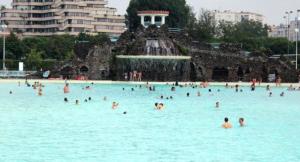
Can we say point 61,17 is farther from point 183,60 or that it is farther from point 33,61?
point 183,60

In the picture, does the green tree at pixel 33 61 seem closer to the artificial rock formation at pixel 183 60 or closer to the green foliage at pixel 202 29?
the artificial rock formation at pixel 183 60

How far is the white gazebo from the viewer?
102 metres

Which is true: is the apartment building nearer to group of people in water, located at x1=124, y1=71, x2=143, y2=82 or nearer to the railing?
the railing

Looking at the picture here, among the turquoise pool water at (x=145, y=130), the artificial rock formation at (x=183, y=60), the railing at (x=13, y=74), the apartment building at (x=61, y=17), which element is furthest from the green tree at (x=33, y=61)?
the apartment building at (x=61, y=17)

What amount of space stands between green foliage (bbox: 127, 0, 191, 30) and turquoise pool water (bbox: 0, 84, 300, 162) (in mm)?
62728

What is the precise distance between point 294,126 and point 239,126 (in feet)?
10.0

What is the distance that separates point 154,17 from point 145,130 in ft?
213

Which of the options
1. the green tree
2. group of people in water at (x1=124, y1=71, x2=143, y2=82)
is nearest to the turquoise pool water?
group of people in water at (x1=124, y1=71, x2=143, y2=82)

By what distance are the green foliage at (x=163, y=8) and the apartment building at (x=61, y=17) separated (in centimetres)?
2869

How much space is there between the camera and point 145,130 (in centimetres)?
4000

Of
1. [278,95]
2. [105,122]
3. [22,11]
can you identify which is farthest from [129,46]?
[22,11]

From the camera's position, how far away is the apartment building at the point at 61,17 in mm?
158750

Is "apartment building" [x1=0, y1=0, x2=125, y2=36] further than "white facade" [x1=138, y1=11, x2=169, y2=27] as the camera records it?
Yes

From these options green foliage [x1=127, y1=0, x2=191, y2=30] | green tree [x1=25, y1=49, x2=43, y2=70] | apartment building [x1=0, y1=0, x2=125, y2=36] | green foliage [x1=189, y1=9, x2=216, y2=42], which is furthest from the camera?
apartment building [x1=0, y1=0, x2=125, y2=36]
